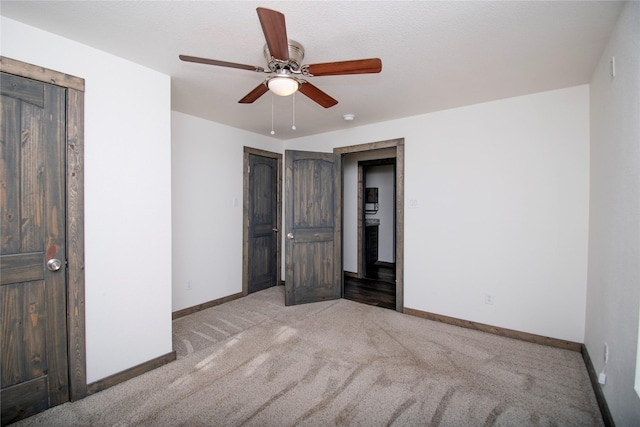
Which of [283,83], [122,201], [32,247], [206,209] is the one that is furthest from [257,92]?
[206,209]

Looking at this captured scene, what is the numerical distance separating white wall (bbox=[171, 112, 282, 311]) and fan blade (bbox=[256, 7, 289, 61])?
2.34 metres

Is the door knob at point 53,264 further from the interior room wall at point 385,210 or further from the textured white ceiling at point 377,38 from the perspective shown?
the interior room wall at point 385,210

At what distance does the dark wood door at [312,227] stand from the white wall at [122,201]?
1697 mm

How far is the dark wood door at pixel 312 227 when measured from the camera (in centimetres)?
389

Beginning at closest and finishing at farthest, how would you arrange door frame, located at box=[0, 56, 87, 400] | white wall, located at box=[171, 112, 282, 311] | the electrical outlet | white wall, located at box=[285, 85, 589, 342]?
door frame, located at box=[0, 56, 87, 400], white wall, located at box=[285, 85, 589, 342], the electrical outlet, white wall, located at box=[171, 112, 282, 311]

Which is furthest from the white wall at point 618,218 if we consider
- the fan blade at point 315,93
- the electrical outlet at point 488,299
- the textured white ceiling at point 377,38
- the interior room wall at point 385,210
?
the interior room wall at point 385,210

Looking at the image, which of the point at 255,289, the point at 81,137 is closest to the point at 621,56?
the point at 81,137

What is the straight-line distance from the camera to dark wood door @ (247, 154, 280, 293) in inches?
172

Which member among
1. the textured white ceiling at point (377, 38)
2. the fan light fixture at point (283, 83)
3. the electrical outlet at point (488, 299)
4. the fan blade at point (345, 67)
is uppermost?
the textured white ceiling at point (377, 38)

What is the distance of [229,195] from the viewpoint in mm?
4055

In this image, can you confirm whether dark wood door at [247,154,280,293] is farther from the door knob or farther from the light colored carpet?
the door knob

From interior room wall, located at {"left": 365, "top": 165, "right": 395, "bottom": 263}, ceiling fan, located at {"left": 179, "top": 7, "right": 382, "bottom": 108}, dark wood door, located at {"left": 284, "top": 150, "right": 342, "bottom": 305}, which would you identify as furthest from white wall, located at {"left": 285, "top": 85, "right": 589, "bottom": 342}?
interior room wall, located at {"left": 365, "top": 165, "right": 395, "bottom": 263}

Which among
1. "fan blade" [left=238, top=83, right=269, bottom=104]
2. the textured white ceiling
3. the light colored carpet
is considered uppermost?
the textured white ceiling

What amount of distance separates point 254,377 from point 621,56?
318 cm
